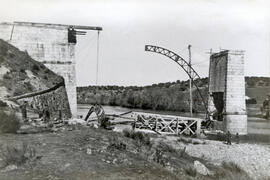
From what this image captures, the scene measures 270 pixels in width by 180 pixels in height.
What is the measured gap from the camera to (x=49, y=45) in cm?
2408

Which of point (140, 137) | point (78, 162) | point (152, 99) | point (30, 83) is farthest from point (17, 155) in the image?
point (152, 99)

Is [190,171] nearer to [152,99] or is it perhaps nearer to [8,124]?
[8,124]

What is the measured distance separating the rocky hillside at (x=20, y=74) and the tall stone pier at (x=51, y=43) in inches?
18.7

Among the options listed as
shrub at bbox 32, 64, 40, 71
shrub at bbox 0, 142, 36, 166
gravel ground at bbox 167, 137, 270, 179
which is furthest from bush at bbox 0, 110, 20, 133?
shrub at bbox 32, 64, 40, 71

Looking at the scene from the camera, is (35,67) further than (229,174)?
Yes

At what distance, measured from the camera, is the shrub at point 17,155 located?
797cm

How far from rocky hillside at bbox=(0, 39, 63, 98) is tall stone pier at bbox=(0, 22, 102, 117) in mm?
476

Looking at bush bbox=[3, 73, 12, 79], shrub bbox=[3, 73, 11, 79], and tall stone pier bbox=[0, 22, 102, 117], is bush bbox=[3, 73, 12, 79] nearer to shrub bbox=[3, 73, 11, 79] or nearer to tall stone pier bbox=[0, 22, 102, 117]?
shrub bbox=[3, 73, 11, 79]

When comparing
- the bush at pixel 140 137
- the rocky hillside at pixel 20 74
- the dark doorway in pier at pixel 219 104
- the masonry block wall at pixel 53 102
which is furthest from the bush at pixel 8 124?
the dark doorway in pier at pixel 219 104

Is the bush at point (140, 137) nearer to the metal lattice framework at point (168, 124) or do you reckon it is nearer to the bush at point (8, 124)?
the bush at point (8, 124)

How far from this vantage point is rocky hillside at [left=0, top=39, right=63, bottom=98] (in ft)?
63.3

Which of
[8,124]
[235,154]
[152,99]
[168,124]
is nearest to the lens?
[8,124]

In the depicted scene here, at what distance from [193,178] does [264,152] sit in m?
12.1

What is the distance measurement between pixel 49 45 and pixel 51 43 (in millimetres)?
204
